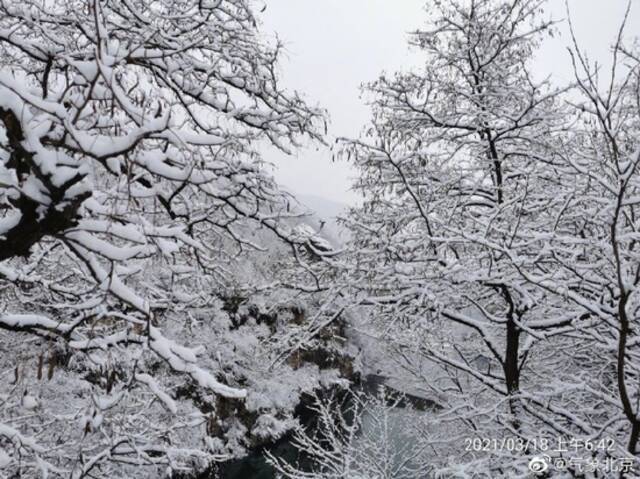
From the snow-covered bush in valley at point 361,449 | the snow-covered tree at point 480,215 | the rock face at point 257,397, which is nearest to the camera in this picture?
the snow-covered tree at point 480,215

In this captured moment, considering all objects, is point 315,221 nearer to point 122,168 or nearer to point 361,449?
point 122,168

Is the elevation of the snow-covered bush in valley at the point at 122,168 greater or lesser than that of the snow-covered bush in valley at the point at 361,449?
greater

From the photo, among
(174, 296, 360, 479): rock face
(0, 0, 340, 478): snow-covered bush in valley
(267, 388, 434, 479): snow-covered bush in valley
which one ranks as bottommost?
(174, 296, 360, 479): rock face

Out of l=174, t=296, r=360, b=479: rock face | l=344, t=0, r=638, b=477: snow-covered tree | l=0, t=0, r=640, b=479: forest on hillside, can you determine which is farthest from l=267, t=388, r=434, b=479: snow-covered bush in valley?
l=174, t=296, r=360, b=479: rock face

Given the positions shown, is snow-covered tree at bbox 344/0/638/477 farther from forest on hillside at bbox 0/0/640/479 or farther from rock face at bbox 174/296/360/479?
rock face at bbox 174/296/360/479

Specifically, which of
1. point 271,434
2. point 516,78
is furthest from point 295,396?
point 516,78

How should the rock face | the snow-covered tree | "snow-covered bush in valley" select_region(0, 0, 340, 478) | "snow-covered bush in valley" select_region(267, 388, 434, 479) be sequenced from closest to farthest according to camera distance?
"snow-covered bush in valley" select_region(0, 0, 340, 478) < the snow-covered tree < "snow-covered bush in valley" select_region(267, 388, 434, 479) < the rock face

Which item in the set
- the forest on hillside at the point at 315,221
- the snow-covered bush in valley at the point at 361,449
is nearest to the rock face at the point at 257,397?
the snow-covered bush in valley at the point at 361,449

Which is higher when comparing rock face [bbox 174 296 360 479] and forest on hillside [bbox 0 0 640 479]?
forest on hillside [bbox 0 0 640 479]

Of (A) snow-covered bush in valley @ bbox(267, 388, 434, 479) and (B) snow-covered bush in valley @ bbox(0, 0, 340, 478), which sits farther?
(A) snow-covered bush in valley @ bbox(267, 388, 434, 479)

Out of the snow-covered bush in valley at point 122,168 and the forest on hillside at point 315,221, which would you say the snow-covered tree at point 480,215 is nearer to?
the forest on hillside at point 315,221

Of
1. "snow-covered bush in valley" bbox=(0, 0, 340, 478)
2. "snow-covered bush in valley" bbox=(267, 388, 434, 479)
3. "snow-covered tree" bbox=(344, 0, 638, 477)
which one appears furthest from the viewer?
"snow-covered bush in valley" bbox=(267, 388, 434, 479)

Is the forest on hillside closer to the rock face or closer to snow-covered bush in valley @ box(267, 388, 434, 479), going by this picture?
snow-covered bush in valley @ box(267, 388, 434, 479)

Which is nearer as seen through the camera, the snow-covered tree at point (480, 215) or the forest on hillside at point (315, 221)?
the forest on hillside at point (315, 221)
